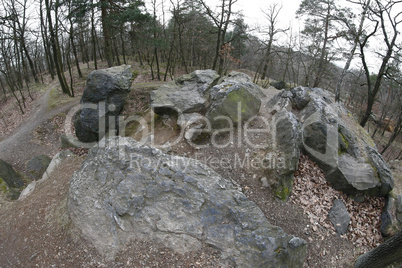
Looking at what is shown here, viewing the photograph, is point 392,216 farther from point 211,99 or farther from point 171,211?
point 211,99

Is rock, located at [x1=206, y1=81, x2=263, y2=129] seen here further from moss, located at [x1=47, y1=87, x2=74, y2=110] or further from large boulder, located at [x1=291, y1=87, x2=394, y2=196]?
moss, located at [x1=47, y1=87, x2=74, y2=110]

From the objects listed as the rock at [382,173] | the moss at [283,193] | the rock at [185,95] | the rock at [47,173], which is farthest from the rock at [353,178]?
the rock at [47,173]

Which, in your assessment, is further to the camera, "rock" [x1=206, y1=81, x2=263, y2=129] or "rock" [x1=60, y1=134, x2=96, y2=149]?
"rock" [x1=60, y1=134, x2=96, y2=149]

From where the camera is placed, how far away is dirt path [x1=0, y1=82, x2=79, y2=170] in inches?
420

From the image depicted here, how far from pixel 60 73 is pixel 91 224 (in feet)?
48.6

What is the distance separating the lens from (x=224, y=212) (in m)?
4.97

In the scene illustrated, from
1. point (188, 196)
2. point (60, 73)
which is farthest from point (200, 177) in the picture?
point (60, 73)

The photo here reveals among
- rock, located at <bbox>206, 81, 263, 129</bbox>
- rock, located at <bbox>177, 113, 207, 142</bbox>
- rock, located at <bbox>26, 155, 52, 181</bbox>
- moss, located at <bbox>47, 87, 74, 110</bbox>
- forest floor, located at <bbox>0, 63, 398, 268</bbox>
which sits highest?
rock, located at <bbox>206, 81, 263, 129</bbox>

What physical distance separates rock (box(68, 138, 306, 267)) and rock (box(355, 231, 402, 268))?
1476 mm

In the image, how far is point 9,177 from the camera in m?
8.49

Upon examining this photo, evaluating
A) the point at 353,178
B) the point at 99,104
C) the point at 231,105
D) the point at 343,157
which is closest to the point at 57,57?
the point at 99,104

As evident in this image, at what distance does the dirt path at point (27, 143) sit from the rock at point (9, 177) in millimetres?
1325

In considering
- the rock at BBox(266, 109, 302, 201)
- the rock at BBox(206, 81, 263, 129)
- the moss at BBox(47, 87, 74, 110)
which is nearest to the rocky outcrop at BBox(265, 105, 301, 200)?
the rock at BBox(266, 109, 302, 201)

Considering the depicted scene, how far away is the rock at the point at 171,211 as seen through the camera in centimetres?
454
